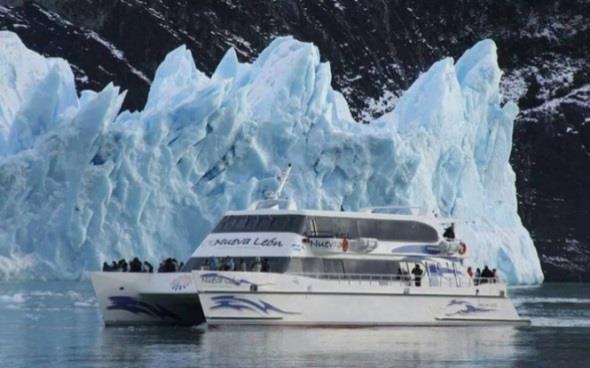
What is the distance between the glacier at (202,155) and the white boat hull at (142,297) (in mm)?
19957

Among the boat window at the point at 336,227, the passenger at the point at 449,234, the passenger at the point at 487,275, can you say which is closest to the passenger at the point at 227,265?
the boat window at the point at 336,227

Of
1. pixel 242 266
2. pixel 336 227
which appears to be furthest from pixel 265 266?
pixel 336 227

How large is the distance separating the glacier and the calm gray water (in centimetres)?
1590

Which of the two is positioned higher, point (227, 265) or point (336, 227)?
point (336, 227)

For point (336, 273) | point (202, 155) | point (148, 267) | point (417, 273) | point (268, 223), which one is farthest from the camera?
point (202, 155)

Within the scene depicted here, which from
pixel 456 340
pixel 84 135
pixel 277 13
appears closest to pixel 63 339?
pixel 456 340

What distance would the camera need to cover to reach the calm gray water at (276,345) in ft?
125

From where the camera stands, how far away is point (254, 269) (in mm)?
45031

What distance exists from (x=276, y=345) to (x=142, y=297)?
24.1 feet

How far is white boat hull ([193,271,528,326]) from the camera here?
146 feet

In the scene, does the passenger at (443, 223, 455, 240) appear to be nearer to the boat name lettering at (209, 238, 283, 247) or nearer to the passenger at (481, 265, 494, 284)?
the passenger at (481, 265, 494, 284)

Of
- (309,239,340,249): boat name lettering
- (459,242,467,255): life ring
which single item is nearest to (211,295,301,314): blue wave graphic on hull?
(309,239,340,249): boat name lettering

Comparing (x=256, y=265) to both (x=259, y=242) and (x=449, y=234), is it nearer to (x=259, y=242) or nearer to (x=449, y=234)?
(x=259, y=242)

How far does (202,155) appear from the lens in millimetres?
71375
